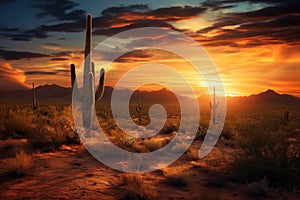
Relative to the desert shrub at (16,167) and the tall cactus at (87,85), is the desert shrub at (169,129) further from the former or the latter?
the desert shrub at (16,167)

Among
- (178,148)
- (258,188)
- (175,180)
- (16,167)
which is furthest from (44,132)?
(258,188)

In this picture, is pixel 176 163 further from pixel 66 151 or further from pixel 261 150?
pixel 66 151

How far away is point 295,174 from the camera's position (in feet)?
32.4

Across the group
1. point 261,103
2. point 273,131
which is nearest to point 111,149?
point 273,131

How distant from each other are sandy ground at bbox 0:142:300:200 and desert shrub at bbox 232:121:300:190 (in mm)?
752

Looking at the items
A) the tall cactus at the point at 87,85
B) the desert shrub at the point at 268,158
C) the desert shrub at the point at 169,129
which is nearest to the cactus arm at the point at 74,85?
the tall cactus at the point at 87,85

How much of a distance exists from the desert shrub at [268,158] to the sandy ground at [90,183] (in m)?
0.75

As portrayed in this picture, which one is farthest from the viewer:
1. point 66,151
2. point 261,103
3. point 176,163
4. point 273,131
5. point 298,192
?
point 261,103

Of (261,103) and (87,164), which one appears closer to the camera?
(87,164)

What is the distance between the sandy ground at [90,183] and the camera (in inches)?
328

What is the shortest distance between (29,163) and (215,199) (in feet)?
22.2

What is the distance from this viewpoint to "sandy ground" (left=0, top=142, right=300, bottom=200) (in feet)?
27.4

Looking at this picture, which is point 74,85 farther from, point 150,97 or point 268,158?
point 150,97

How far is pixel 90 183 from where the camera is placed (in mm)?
9445
